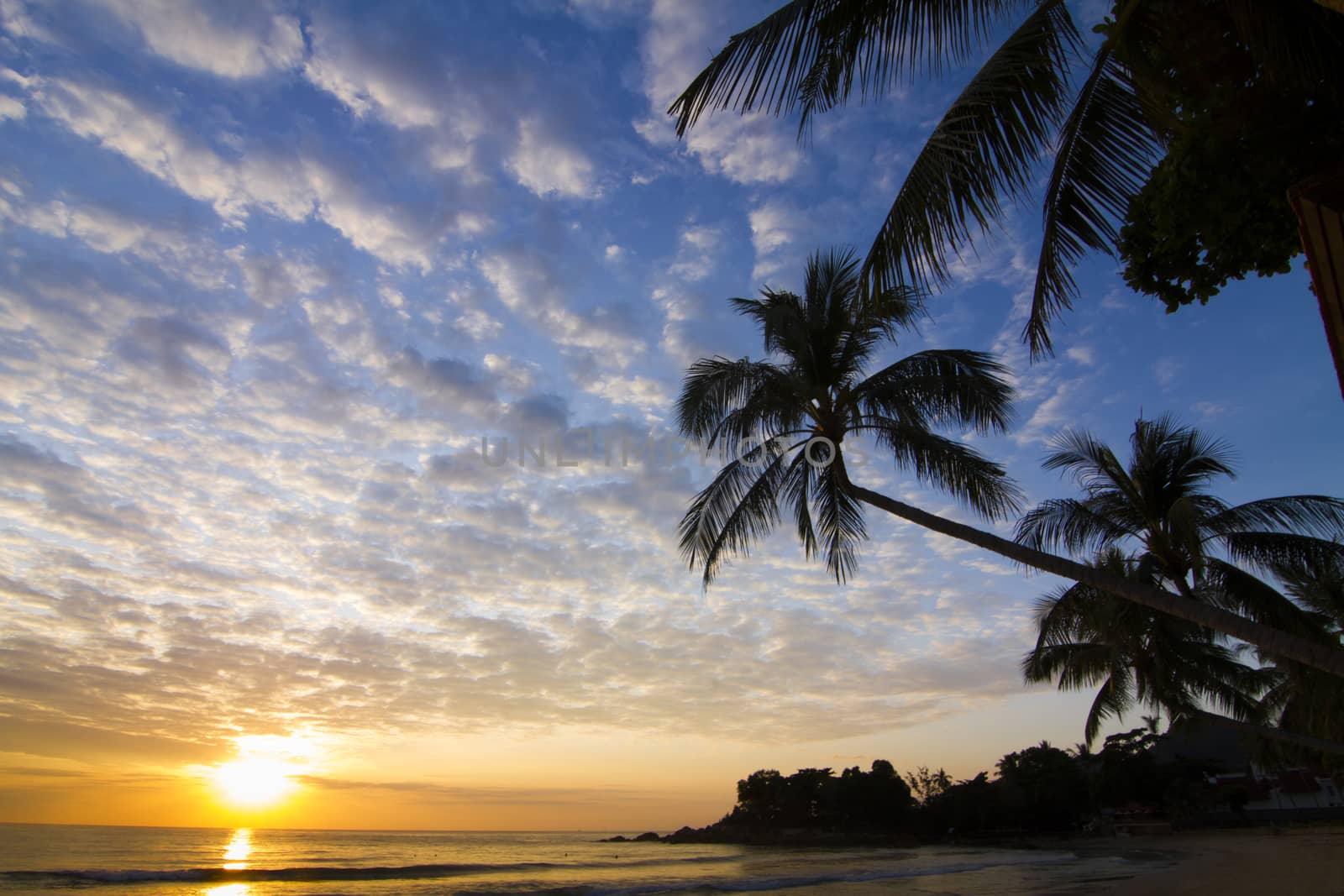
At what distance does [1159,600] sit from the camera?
4262 millimetres

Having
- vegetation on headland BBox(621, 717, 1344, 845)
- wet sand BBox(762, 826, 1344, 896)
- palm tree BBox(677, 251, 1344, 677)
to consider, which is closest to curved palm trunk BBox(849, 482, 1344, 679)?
palm tree BBox(677, 251, 1344, 677)

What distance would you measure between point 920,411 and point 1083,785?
49.6 m

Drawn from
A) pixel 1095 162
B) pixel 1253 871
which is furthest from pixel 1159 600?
pixel 1253 871

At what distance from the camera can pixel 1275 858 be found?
1973 cm

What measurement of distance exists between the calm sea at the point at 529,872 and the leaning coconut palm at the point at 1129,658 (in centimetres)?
429

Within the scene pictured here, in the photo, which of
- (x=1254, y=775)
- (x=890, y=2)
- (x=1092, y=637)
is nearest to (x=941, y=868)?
(x=1092, y=637)

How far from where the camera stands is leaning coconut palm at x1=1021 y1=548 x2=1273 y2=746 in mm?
11539

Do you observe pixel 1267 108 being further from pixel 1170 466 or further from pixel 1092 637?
pixel 1092 637

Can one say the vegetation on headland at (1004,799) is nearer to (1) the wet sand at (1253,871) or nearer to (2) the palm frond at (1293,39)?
(1) the wet sand at (1253,871)

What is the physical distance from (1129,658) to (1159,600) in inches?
385

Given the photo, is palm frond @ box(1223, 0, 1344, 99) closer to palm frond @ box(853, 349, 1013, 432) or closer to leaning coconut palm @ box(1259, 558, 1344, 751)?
palm frond @ box(853, 349, 1013, 432)

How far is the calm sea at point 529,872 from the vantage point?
Answer: 64.7ft

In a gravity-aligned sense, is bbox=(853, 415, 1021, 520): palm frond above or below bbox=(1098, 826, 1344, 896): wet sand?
above

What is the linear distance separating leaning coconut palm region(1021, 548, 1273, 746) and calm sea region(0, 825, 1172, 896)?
4.29 meters
